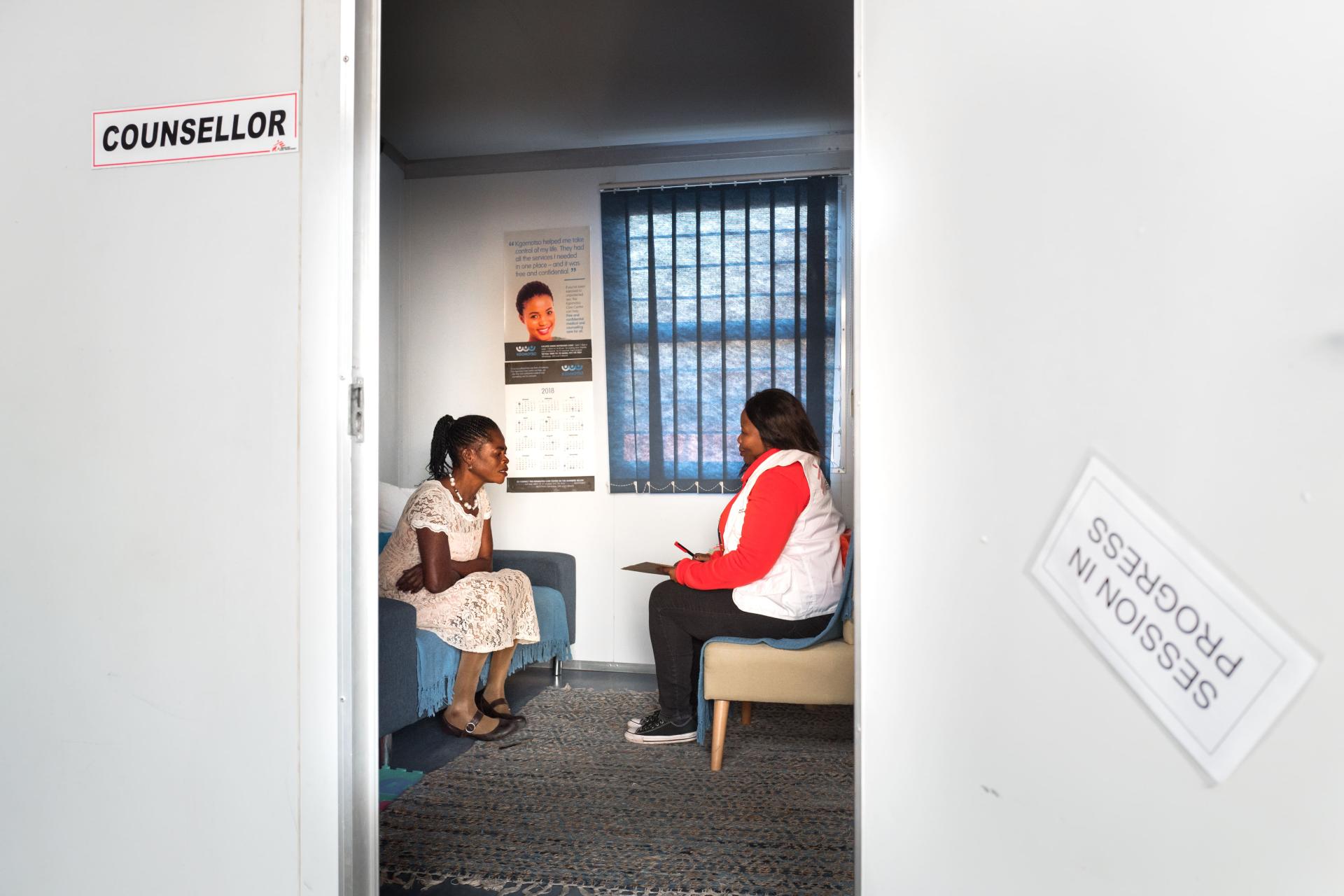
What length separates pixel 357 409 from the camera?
160cm

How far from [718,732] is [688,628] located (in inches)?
15.6

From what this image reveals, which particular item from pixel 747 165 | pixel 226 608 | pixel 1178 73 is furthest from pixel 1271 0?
pixel 747 165

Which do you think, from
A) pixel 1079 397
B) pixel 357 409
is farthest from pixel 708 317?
pixel 1079 397

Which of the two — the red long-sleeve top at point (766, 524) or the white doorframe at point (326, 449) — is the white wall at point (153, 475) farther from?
the red long-sleeve top at point (766, 524)

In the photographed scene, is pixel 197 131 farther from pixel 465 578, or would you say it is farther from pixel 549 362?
pixel 549 362

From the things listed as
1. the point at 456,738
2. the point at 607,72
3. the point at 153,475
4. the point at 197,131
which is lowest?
the point at 456,738

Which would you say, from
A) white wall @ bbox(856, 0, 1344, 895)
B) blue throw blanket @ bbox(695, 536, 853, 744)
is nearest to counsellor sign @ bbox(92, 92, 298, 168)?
→ white wall @ bbox(856, 0, 1344, 895)

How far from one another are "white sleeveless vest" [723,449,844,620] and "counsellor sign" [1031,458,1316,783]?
2.01 metres

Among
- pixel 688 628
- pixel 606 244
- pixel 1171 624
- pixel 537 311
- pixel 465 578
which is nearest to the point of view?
pixel 1171 624

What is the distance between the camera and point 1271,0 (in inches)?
30.3

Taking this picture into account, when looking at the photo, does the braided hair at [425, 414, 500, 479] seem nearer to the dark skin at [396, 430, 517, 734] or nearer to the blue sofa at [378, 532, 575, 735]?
the dark skin at [396, 430, 517, 734]

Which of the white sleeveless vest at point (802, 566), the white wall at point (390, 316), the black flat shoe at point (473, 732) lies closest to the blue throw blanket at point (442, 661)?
the black flat shoe at point (473, 732)

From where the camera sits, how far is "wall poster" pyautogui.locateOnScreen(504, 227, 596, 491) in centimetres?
466

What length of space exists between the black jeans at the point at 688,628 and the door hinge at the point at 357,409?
1.80 m
